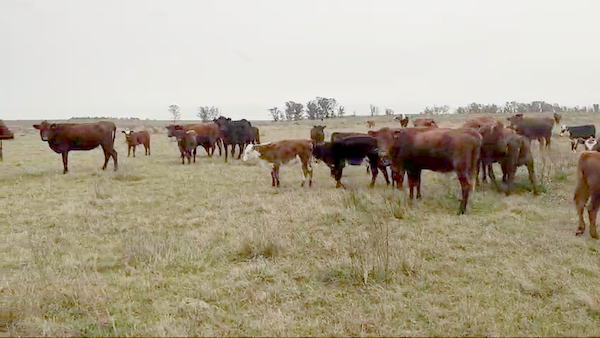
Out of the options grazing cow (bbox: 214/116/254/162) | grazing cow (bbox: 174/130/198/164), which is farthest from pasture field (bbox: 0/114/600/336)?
grazing cow (bbox: 214/116/254/162)

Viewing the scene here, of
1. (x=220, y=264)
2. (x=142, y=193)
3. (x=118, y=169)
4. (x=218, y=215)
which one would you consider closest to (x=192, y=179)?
(x=142, y=193)

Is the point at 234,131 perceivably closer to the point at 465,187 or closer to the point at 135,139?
the point at 135,139

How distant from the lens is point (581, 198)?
863 cm

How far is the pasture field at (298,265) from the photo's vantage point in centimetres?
500

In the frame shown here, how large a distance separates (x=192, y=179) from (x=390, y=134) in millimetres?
6644

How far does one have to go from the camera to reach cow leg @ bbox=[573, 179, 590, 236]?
8.48 meters

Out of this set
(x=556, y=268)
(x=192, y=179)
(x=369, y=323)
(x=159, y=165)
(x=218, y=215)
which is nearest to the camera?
(x=369, y=323)

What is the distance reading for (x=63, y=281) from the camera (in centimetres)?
611

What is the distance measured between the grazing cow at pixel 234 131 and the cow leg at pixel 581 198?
49.7 feet

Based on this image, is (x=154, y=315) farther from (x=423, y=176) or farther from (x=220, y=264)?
(x=423, y=176)

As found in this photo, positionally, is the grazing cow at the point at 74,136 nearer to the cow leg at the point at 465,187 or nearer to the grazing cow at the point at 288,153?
the grazing cow at the point at 288,153

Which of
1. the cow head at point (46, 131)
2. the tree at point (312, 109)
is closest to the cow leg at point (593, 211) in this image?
the cow head at point (46, 131)

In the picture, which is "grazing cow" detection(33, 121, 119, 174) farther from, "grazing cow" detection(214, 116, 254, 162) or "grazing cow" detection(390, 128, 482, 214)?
"grazing cow" detection(390, 128, 482, 214)

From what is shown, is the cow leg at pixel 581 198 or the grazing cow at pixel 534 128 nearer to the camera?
the cow leg at pixel 581 198
